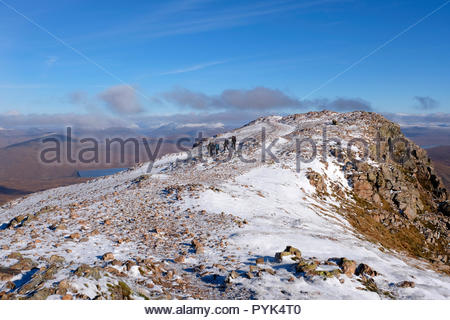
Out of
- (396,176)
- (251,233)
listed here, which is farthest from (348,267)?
(396,176)

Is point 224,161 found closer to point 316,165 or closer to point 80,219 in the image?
point 316,165

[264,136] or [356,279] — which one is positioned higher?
[264,136]

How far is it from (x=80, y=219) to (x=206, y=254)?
8.80 meters

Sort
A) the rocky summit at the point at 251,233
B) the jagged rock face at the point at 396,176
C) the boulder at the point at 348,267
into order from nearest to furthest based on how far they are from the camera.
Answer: the rocky summit at the point at 251,233 → the boulder at the point at 348,267 → the jagged rock face at the point at 396,176

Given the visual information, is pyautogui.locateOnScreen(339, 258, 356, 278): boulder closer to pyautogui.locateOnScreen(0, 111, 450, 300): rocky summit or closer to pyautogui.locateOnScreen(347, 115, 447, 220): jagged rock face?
pyautogui.locateOnScreen(0, 111, 450, 300): rocky summit

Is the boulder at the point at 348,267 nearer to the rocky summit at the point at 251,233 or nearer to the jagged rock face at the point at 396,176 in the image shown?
the rocky summit at the point at 251,233

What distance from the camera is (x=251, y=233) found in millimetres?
15664

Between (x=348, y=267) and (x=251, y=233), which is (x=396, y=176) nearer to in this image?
(x=251, y=233)

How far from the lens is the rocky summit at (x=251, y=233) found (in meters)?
9.93

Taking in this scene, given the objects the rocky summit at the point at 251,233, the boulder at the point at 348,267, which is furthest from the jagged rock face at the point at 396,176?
the boulder at the point at 348,267

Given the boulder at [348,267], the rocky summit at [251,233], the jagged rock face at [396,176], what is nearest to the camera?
the rocky summit at [251,233]

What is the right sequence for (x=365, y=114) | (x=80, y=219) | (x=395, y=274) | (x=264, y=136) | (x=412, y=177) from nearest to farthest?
→ (x=395, y=274)
(x=80, y=219)
(x=412, y=177)
(x=264, y=136)
(x=365, y=114)

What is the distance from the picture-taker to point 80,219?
56.3ft

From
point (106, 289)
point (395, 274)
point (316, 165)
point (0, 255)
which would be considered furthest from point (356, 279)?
point (316, 165)
